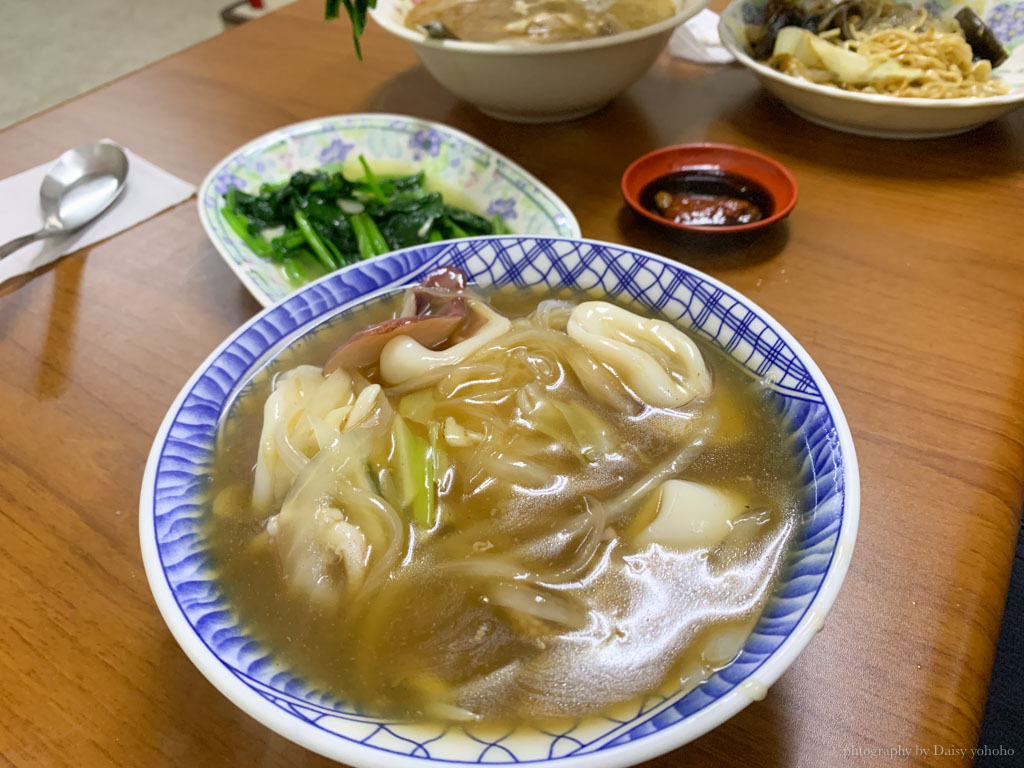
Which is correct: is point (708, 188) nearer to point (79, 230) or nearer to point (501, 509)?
point (501, 509)

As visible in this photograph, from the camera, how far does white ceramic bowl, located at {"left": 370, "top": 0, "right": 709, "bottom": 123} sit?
1.62m

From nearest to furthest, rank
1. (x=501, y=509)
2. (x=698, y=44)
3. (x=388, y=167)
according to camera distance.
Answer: (x=501, y=509), (x=388, y=167), (x=698, y=44)

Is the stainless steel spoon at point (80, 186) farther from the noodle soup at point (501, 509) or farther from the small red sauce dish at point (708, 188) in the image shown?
the small red sauce dish at point (708, 188)

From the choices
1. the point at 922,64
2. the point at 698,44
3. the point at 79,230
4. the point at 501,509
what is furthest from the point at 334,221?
the point at 922,64

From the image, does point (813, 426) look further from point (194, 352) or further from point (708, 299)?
point (194, 352)

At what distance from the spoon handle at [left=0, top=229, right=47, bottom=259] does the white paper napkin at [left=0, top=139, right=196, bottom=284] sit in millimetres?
38

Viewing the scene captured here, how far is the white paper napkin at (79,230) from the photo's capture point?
1.57m

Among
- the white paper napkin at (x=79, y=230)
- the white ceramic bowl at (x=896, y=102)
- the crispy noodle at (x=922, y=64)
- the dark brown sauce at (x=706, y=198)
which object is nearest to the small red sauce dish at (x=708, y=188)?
the dark brown sauce at (x=706, y=198)

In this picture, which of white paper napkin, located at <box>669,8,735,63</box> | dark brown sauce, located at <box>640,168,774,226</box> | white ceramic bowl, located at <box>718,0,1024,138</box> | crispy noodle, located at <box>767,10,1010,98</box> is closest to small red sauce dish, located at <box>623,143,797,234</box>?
dark brown sauce, located at <box>640,168,774,226</box>

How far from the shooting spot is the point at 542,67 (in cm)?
165

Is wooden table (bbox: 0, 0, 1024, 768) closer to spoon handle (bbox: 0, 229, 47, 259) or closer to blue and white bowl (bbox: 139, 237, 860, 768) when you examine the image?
spoon handle (bbox: 0, 229, 47, 259)

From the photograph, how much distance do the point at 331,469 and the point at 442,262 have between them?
0.42 m

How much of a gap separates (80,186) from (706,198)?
4.78 ft

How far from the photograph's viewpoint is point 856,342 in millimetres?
1227
